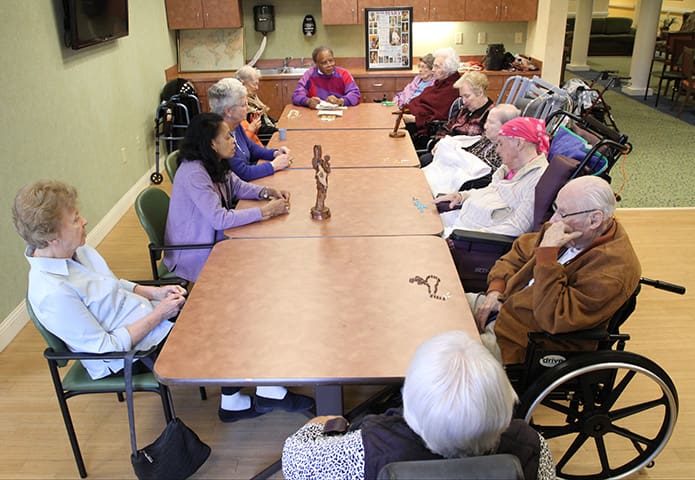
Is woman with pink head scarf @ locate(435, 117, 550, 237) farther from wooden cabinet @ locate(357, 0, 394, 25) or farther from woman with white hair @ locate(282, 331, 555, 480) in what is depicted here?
wooden cabinet @ locate(357, 0, 394, 25)

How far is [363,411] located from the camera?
2.47 metres

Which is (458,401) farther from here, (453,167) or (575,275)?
(453,167)

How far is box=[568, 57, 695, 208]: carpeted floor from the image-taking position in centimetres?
493

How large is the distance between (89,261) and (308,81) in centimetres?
368

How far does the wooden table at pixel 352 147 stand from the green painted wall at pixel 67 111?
138 centimetres

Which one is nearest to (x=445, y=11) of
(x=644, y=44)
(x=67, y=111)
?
(x=644, y=44)

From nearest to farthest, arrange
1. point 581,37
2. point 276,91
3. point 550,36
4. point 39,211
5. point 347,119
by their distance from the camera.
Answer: point 39,211 → point 347,119 → point 550,36 → point 276,91 → point 581,37

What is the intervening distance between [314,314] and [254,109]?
344 cm

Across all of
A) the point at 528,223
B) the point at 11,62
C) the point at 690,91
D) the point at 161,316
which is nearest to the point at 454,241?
the point at 528,223

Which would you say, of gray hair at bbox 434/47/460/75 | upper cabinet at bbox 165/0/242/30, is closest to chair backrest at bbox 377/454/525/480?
gray hair at bbox 434/47/460/75

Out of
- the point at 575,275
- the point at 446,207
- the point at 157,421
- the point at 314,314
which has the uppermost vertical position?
the point at 575,275

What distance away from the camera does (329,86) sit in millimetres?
5523

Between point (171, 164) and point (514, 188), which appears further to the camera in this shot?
point (171, 164)

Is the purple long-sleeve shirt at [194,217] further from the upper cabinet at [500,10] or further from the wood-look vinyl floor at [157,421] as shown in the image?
the upper cabinet at [500,10]
